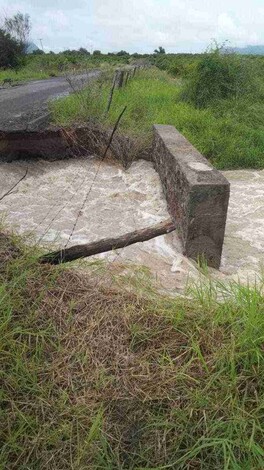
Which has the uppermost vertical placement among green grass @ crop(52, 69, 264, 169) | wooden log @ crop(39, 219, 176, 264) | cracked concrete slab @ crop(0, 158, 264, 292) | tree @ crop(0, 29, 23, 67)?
wooden log @ crop(39, 219, 176, 264)

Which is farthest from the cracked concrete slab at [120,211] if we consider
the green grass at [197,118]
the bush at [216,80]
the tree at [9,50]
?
the tree at [9,50]

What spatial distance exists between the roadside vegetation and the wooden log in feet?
10.1

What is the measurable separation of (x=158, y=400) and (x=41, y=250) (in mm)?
1252

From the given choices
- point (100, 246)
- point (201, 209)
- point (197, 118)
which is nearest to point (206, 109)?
point (197, 118)

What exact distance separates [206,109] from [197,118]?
0.88m

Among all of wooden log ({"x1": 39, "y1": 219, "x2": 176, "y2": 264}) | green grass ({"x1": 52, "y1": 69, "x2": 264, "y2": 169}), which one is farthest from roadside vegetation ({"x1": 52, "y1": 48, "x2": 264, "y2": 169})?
wooden log ({"x1": 39, "y1": 219, "x2": 176, "y2": 264})

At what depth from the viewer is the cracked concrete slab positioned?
3.57m

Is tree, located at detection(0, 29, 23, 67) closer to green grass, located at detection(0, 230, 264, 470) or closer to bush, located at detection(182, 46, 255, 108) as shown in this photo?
bush, located at detection(182, 46, 255, 108)

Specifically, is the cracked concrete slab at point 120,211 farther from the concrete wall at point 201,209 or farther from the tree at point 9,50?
the tree at point 9,50

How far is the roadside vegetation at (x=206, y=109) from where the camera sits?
6.70 m

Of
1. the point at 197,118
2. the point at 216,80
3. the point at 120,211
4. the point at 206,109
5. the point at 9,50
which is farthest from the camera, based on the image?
the point at 9,50

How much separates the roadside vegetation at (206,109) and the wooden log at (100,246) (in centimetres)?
307

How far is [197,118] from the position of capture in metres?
7.44

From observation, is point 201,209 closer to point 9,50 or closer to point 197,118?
point 197,118
